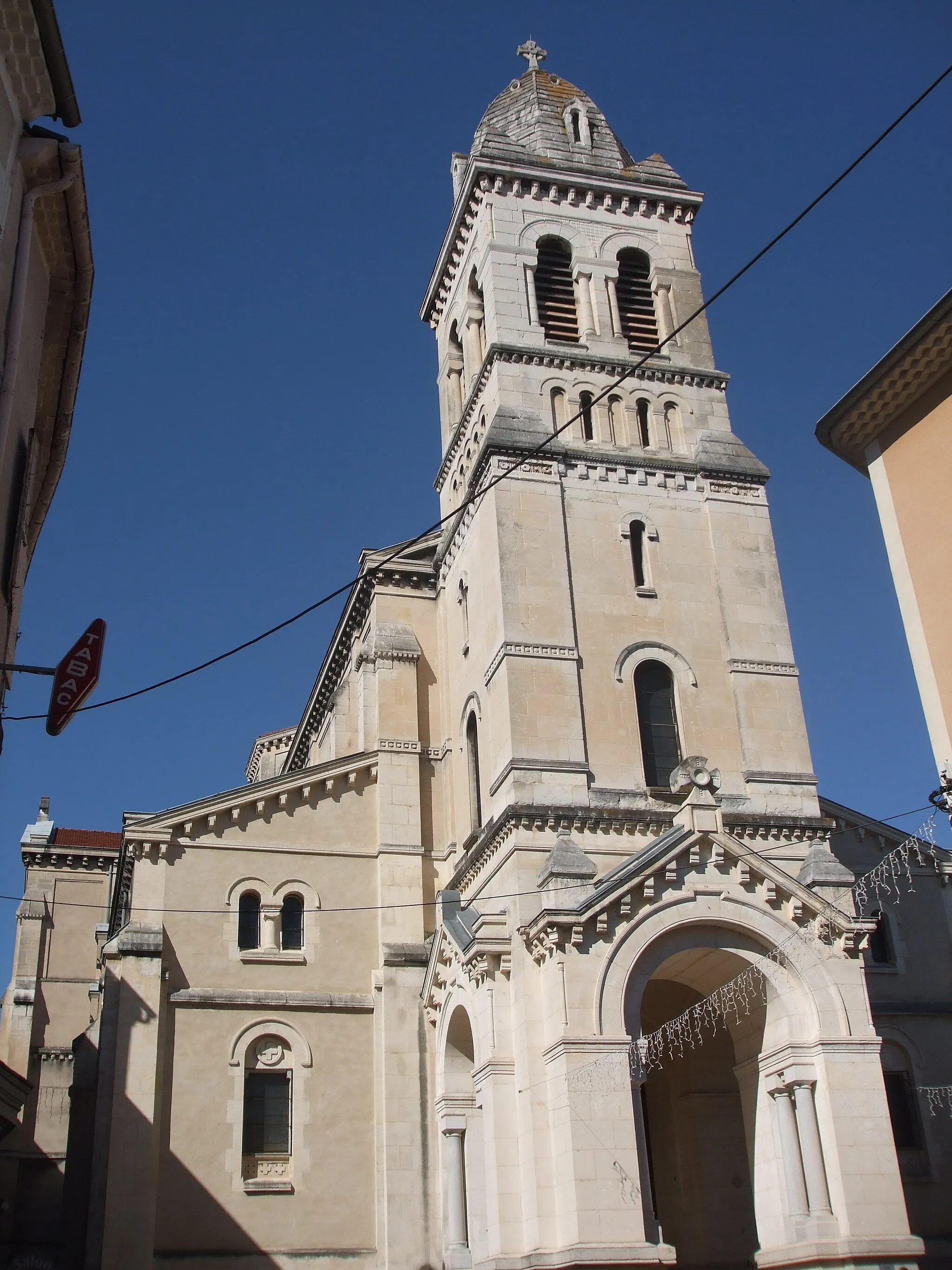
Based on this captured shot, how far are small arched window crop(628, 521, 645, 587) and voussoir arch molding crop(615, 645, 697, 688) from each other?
158 centimetres

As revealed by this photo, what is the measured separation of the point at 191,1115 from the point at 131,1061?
160 centimetres

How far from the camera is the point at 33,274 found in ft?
49.1

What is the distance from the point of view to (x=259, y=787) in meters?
27.8

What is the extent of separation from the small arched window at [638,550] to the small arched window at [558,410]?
3.06 m

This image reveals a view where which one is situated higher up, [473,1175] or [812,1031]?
[812,1031]

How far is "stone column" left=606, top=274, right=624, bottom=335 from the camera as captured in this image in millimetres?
30953

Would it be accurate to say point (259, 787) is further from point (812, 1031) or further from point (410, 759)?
point (812, 1031)

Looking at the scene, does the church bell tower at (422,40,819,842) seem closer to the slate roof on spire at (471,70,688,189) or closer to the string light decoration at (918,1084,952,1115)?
the slate roof on spire at (471,70,688,189)

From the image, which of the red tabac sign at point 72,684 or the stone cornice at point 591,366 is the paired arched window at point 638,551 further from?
the red tabac sign at point 72,684

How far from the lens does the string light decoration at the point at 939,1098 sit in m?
24.8

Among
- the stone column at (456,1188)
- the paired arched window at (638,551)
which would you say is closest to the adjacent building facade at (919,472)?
the paired arched window at (638,551)

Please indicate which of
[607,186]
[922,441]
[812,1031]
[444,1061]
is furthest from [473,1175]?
[607,186]

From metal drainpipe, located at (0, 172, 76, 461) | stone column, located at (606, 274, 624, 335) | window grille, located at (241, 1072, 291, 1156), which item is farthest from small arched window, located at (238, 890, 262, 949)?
stone column, located at (606, 274, 624, 335)

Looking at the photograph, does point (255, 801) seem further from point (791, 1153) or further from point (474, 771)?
point (791, 1153)
